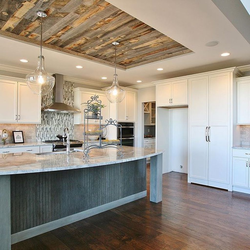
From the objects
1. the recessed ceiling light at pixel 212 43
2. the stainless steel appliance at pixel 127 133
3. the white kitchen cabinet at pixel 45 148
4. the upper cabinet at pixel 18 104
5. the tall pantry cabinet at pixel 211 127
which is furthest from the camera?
the stainless steel appliance at pixel 127 133

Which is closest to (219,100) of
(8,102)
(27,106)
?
(27,106)

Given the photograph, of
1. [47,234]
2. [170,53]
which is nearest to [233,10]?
[170,53]

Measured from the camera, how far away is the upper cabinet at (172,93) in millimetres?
4891

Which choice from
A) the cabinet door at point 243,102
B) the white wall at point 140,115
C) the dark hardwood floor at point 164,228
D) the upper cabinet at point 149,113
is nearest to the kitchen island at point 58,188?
the dark hardwood floor at point 164,228

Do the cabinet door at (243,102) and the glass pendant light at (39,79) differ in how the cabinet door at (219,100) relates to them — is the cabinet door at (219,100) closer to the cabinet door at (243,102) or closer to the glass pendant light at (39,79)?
the cabinet door at (243,102)

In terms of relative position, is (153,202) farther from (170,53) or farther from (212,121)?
(170,53)

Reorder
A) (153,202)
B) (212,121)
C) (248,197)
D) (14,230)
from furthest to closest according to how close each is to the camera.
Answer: (212,121) → (248,197) → (153,202) → (14,230)

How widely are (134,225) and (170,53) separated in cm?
317

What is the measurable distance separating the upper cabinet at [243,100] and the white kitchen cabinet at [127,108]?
10.2 feet

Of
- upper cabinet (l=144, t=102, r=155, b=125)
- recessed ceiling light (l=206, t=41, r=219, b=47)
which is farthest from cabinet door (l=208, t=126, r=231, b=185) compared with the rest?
upper cabinet (l=144, t=102, r=155, b=125)

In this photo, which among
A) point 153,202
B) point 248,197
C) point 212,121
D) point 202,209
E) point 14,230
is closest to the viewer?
point 14,230

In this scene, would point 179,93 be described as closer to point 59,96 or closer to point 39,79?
point 59,96

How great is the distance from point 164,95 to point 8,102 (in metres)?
3.65

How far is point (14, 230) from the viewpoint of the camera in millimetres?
2279
